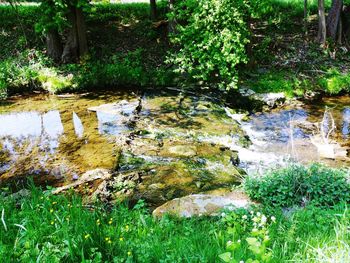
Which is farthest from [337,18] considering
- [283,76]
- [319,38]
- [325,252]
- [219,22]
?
[325,252]

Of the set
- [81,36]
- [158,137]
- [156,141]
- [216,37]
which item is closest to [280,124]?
[216,37]

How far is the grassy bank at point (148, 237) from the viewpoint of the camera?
3197 mm

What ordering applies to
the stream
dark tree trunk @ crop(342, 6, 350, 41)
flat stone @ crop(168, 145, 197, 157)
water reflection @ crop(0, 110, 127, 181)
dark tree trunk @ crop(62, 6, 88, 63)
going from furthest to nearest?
dark tree trunk @ crop(342, 6, 350, 41) → dark tree trunk @ crop(62, 6, 88, 63) → flat stone @ crop(168, 145, 197, 157) → water reflection @ crop(0, 110, 127, 181) → the stream

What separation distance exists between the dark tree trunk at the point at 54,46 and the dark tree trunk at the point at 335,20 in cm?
1004

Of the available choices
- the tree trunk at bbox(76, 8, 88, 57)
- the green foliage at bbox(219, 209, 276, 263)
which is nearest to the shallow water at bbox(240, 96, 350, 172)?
the green foliage at bbox(219, 209, 276, 263)

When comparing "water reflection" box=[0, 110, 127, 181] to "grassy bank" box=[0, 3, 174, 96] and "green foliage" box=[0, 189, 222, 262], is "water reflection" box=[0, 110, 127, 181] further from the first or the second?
"green foliage" box=[0, 189, 222, 262]

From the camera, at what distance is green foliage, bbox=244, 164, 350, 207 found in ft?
17.3

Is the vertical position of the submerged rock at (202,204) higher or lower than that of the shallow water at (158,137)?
higher

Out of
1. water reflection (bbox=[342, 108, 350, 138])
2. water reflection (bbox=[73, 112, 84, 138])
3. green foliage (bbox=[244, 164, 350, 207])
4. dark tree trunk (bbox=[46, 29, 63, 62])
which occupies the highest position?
dark tree trunk (bbox=[46, 29, 63, 62])

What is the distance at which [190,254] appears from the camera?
11.0ft

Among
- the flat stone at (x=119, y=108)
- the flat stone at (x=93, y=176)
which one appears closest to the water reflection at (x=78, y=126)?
the flat stone at (x=119, y=108)

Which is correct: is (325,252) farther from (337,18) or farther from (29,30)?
(29,30)

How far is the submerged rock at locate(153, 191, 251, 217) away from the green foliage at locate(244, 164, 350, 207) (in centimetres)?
24

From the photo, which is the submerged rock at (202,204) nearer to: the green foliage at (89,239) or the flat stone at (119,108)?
the green foliage at (89,239)
